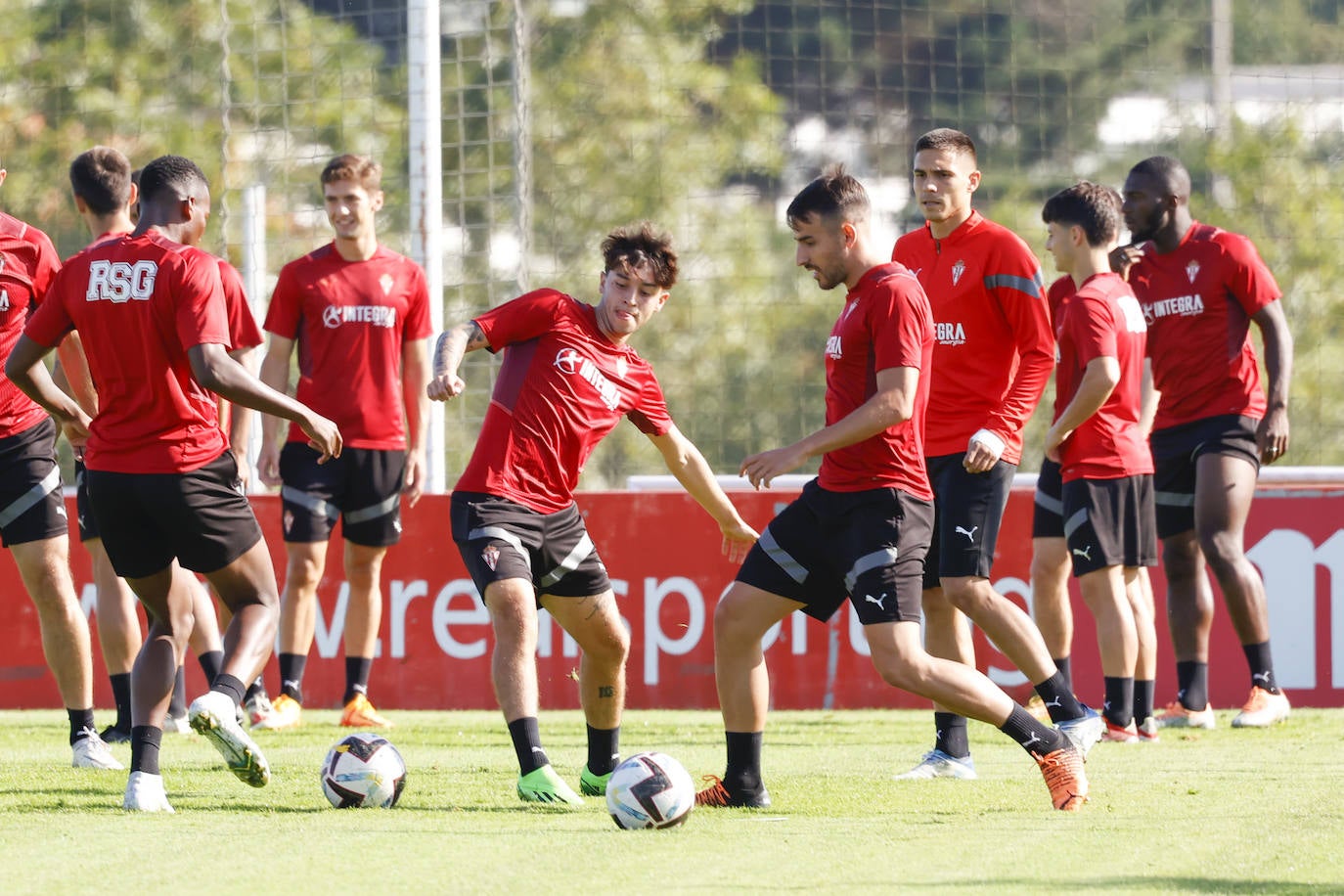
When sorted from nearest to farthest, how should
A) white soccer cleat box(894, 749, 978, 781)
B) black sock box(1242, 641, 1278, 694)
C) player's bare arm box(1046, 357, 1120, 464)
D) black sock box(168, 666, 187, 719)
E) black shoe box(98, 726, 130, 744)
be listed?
white soccer cleat box(894, 749, 978, 781) → player's bare arm box(1046, 357, 1120, 464) → black shoe box(98, 726, 130, 744) → black sock box(1242, 641, 1278, 694) → black sock box(168, 666, 187, 719)

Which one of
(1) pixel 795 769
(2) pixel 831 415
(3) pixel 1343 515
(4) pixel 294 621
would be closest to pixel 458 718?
(4) pixel 294 621

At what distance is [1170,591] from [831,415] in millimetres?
3548

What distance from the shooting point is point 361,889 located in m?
4.42

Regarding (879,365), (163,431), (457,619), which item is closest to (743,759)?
(879,365)

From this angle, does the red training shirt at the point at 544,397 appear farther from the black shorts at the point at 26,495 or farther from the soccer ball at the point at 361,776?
the black shorts at the point at 26,495

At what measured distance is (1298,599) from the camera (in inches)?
394

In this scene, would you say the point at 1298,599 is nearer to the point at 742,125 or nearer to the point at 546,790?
the point at 546,790

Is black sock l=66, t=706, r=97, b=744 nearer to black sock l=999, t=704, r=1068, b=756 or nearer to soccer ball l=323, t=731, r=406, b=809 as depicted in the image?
soccer ball l=323, t=731, r=406, b=809

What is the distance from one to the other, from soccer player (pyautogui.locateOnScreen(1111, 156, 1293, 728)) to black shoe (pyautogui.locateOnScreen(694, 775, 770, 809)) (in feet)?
11.5

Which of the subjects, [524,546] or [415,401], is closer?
[524,546]

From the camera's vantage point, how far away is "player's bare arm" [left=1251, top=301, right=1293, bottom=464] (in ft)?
27.8

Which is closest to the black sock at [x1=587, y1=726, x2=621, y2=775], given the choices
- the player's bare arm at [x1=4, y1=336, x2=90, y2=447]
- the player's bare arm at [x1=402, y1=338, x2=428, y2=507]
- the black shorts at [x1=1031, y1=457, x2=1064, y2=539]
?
the player's bare arm at [x1=4, y1=336, x2=90, y2=447]

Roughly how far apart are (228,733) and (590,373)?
68.8 inches

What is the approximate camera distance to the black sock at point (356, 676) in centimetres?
898
